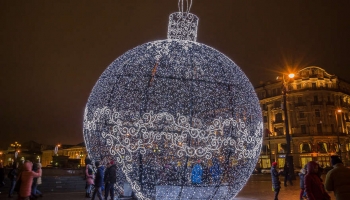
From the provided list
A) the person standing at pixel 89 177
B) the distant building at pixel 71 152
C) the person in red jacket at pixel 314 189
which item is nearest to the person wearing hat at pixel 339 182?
the person in red jacket at pixel 314 189

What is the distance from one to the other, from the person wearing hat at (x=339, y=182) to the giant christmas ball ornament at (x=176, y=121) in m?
3.38

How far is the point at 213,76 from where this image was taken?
9070mm

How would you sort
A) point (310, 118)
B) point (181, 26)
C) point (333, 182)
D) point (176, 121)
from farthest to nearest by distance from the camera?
1. point (310, 118)
2. point (181, 26)
3. point (176, 121)
4. point (333, 182)

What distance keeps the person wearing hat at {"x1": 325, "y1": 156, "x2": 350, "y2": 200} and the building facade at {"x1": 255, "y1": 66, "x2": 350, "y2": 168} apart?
51.6m

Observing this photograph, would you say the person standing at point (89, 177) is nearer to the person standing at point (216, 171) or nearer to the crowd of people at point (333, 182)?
the person standing at point (216, 171)

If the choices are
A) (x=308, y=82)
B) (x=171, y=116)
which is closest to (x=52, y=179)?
(x=171, y=116)

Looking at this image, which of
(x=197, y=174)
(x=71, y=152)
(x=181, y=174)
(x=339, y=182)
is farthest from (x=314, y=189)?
(x=71, y=152)

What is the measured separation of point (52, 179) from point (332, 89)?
180 feet

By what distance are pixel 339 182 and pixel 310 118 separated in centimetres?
5651

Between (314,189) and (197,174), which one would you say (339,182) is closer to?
(314,189)

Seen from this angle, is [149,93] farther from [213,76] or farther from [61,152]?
[61,152]

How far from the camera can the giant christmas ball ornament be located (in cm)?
851

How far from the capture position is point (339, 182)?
5445 mm

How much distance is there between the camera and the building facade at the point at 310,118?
55688 millimetres
